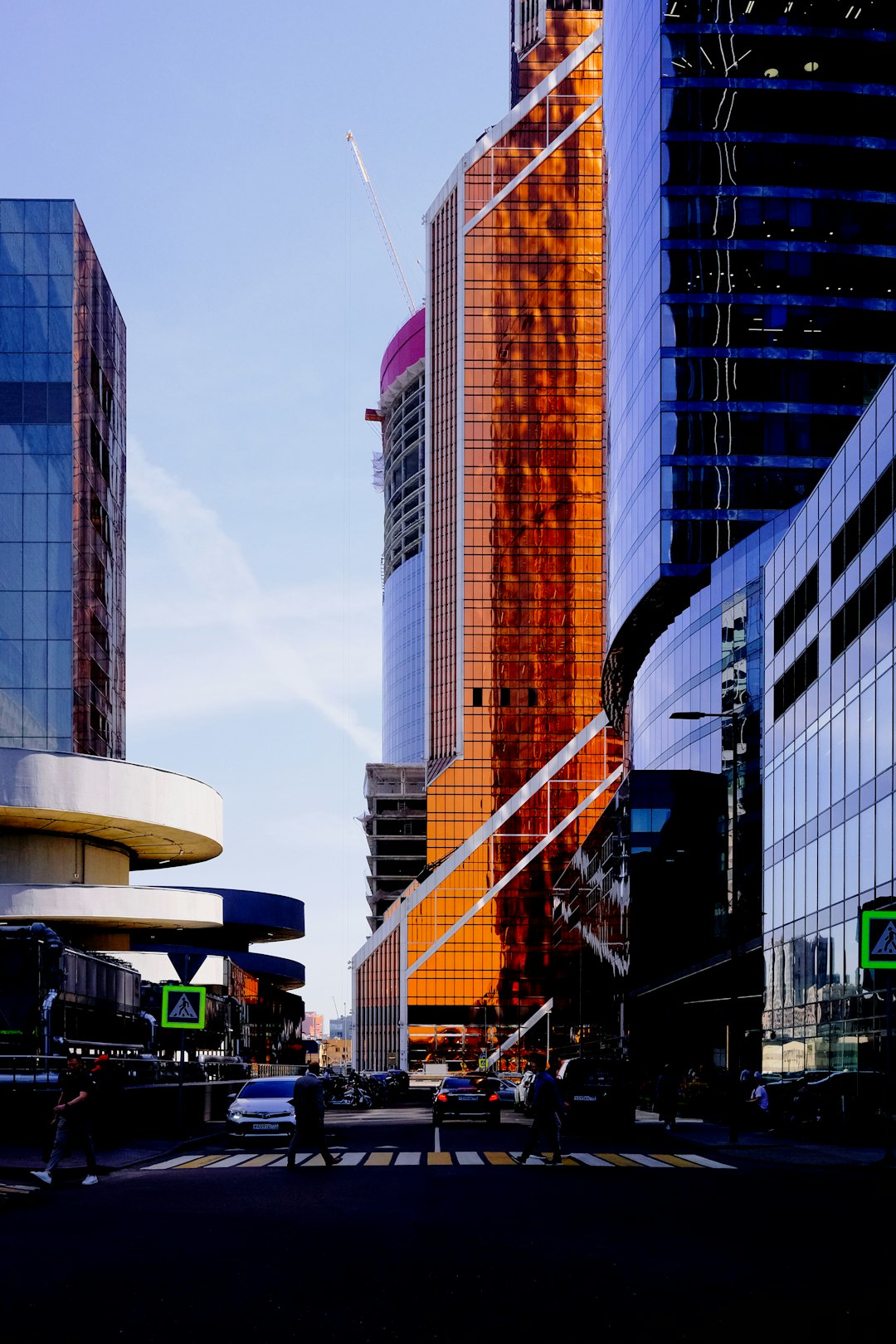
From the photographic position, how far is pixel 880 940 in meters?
27.4

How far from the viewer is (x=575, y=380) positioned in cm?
19112

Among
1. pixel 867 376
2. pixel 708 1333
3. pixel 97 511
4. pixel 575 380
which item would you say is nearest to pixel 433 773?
pixel 575 380

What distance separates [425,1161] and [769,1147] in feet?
26.4

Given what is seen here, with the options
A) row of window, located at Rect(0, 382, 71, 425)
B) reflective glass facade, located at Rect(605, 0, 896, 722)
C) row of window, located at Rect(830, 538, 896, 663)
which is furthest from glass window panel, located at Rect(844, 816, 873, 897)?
row of window, located at Rect(0, 382, 71, 425)

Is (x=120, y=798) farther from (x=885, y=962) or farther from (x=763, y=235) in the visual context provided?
(x=885, y=962)

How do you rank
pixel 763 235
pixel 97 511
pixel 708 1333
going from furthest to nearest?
pixel 97 511
pixel 763 235
pixel 708 1333

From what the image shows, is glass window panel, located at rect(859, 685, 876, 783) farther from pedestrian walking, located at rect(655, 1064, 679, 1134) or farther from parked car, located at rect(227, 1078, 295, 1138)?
parked car, located at rect(227, 1078, 295, 1138)

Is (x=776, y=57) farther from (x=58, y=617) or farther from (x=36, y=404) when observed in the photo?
(x=58, y=617)

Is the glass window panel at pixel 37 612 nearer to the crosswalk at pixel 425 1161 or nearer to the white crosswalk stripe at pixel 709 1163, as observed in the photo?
the crosswalk at pixel 425 1161

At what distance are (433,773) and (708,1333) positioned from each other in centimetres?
18485

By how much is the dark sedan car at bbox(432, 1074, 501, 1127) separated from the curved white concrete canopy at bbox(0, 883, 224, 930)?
2464 cm

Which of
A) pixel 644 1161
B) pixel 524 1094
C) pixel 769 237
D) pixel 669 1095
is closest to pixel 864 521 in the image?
pixel 669 1095

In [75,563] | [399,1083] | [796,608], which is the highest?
[75,563]

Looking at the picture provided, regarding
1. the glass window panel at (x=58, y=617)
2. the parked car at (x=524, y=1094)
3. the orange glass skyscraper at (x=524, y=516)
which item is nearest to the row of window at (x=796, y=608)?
the parked car at (x=524, y=1094)
